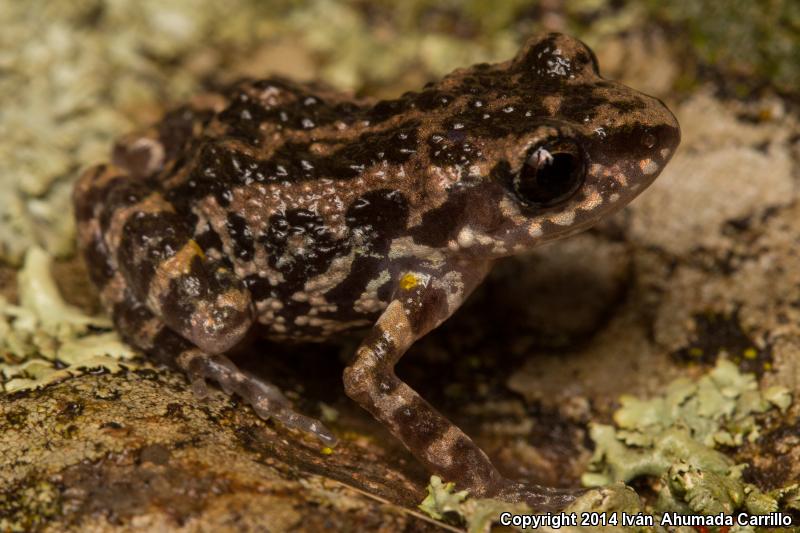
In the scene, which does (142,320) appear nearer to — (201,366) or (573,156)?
(201,366)

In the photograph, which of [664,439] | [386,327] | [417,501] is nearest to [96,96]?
[386,327]

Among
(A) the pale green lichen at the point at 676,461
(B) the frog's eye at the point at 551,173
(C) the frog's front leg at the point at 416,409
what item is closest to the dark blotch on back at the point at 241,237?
(C) the frog's front leg at the point at 416,409

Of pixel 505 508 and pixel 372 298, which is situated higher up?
pixel 372 298

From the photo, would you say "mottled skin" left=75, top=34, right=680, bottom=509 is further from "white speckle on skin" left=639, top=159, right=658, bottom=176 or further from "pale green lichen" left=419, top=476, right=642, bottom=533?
"pale green lichen" left=419, top=476, right=642, bottom=533

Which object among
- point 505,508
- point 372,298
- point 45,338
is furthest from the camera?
point 45,338

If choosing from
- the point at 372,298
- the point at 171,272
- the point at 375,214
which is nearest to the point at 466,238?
the point at 375,214

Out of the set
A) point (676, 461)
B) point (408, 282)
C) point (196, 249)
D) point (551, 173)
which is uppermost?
point (551, 173)

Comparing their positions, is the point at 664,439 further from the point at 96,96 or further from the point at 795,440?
the point at 96,96

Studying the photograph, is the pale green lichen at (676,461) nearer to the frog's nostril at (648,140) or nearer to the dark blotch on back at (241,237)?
the frog's nostril at (648,140)
